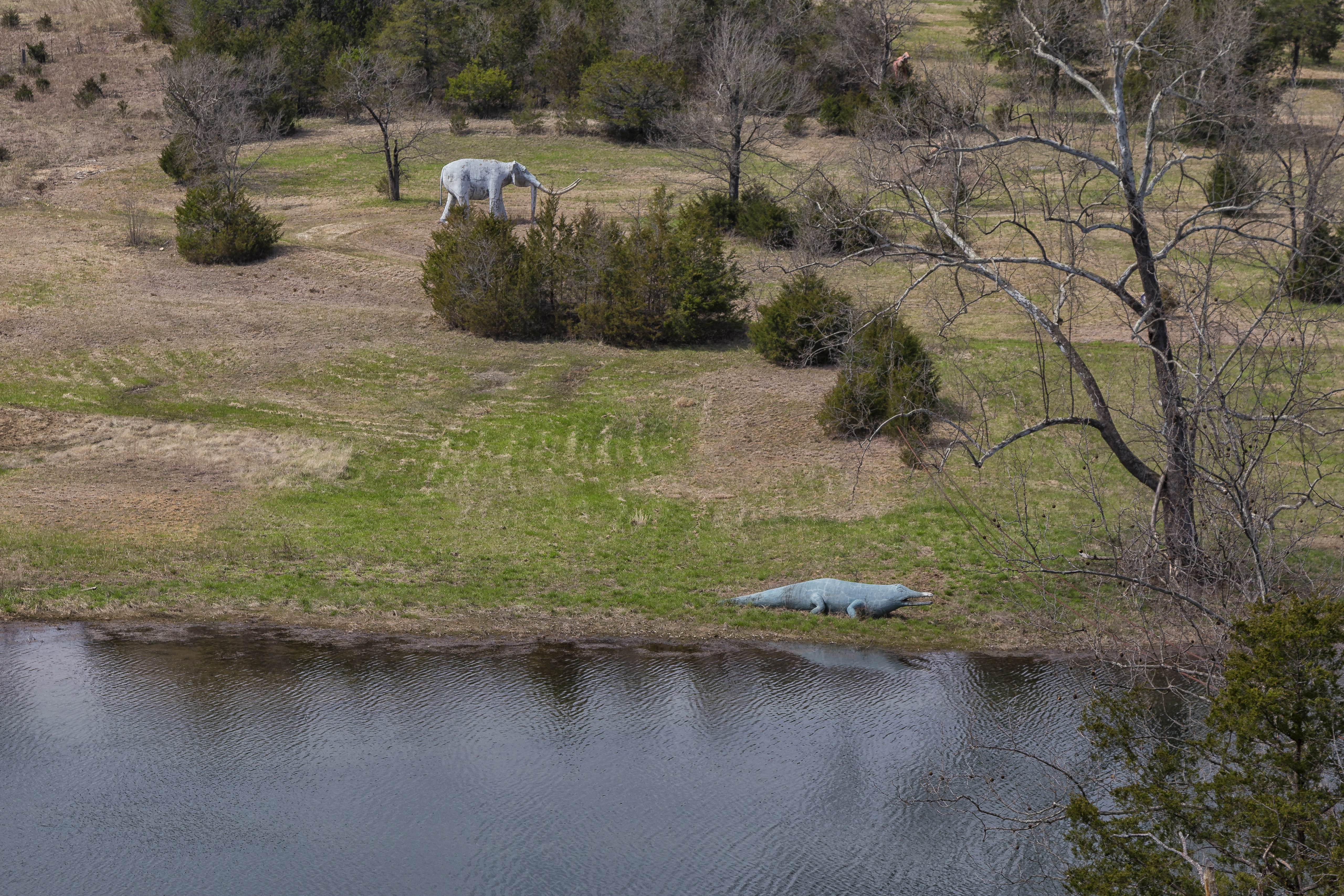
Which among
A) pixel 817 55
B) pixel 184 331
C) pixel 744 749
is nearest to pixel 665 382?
pixel 184 331

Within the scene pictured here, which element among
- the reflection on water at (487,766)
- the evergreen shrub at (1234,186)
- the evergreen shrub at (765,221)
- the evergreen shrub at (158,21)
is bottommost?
the reflection on water at (487,766)

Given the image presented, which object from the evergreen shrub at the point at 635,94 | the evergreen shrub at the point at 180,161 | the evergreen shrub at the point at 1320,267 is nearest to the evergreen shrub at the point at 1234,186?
the evergreen shrub at the point at 1320,267

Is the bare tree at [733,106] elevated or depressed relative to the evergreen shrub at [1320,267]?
elevated

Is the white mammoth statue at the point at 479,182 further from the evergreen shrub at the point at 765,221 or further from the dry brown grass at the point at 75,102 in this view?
the dry brown grass at the point at 75,102

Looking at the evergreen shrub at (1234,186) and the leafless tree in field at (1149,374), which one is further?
the evergreen shrub at (1234,186)

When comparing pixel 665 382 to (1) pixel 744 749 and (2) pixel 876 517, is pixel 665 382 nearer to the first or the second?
(2) pixel 876 517

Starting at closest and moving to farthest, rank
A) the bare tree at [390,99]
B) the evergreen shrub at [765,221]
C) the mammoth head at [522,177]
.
→ the evergreen shrub at [765,221], the mammoth head at [522,177], the bare tree at [390,99]
